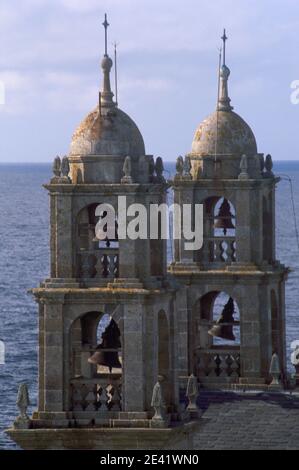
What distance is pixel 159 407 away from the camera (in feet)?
185

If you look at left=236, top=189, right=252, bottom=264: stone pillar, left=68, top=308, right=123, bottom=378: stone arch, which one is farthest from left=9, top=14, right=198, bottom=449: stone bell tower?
left=236, top=189, right=252, bottom=264: stone pillar

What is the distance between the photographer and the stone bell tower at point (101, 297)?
56.6 m

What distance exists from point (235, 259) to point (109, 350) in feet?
31.9

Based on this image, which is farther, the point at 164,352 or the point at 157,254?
the point at 164,352

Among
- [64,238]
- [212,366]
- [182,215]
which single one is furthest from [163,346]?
[182,215]

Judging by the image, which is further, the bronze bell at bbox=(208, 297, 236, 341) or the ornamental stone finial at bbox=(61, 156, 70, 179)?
the bronze bell at bbox=(208, 297, 236, 341)

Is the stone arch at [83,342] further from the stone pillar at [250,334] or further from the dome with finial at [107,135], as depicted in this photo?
the stone pillar at [250,334]

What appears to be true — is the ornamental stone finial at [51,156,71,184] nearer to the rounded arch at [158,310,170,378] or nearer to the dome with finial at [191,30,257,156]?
Answer: the rounded arch at [158,310,170,378]

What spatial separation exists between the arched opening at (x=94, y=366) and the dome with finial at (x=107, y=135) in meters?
3.85

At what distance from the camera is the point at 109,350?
58.2 m

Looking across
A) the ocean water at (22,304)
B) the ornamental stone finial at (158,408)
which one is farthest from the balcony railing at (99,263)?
the ocean water at (22,304)

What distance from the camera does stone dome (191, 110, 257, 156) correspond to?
67312 millimetres

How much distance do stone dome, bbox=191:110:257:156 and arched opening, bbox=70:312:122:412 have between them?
9.58 m

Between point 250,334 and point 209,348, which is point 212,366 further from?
point 250,334
